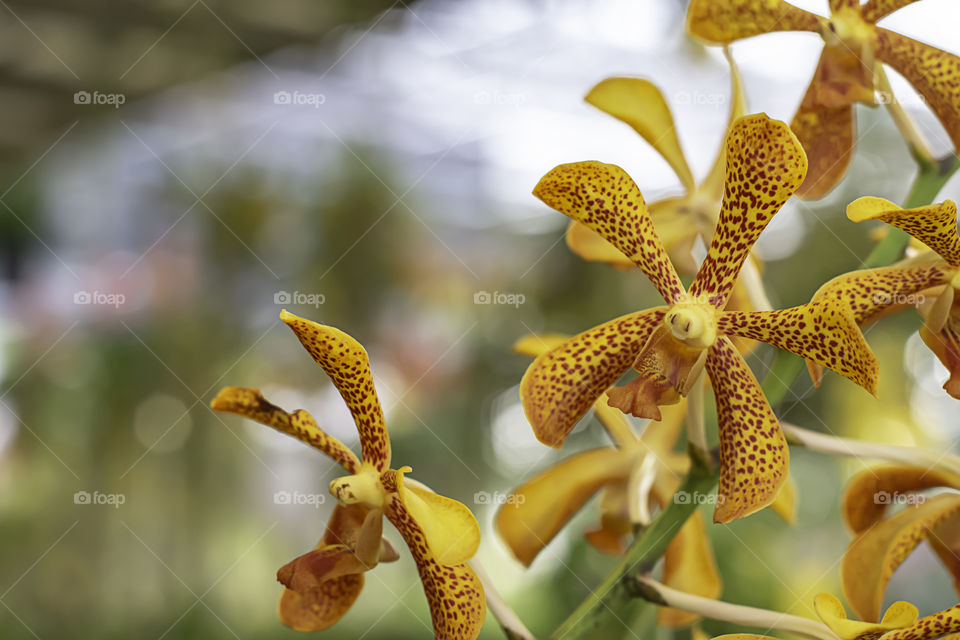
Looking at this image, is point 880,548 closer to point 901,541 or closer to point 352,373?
point 901,541

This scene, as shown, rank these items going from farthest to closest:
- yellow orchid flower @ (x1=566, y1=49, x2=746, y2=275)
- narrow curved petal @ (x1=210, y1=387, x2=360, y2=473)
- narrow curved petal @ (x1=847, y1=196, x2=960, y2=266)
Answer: yellow orchid flower @ (x1=566, y1=49, x2=746, y2=275), narrow curved petal @ (x1=210, y1=387, x2=360, y2=473), narrow curved petal @ (x1=847, y1=196, x2=960, y2=266)

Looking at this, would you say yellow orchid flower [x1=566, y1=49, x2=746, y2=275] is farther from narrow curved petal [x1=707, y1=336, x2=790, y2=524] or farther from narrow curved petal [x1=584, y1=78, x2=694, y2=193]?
narrow curved petal [x1=707, y1=336, x2=790, y2=524]

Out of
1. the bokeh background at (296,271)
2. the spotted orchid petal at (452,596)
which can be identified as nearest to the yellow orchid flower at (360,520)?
the spotted orchid petal at (452,596)

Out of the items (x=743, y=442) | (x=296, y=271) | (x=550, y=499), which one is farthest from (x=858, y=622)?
(x=296, y=271)

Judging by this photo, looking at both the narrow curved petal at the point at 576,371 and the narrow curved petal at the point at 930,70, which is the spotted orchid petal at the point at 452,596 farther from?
the narrow curved petal at the point at 930,70

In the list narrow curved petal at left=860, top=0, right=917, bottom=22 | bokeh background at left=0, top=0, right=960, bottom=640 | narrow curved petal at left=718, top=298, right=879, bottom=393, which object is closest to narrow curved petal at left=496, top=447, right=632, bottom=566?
narrow curved petal at left=718, top=298, right=879, bottom=393

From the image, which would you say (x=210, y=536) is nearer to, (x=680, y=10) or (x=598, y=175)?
(x=680, y=10)
